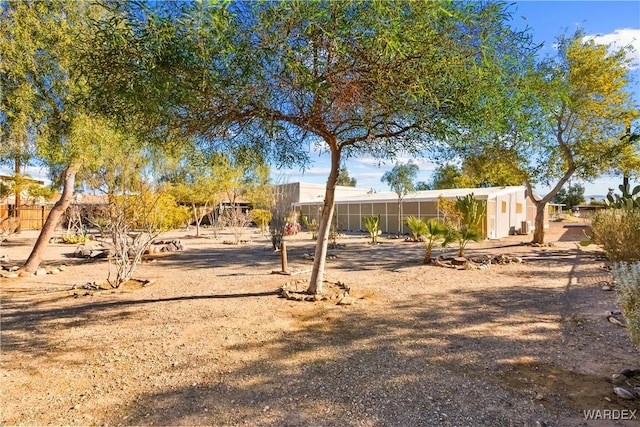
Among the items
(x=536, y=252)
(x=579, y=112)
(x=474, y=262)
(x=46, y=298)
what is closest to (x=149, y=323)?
(x=46, y=298)

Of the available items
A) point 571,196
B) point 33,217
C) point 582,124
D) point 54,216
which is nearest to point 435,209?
point 582,124

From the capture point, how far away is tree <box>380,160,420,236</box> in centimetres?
2156

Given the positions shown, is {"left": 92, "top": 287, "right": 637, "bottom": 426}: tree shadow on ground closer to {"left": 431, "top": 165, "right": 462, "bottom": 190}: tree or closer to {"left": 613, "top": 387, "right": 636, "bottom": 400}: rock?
{"left": 613, "top": 387, "right": 636, "bottom": 400}: rock

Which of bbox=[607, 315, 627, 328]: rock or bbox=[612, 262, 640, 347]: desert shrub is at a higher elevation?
bbox=[612, 262, 640, 347]: desert shrub

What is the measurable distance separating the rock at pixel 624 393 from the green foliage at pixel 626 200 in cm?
906

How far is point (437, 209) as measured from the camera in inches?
843

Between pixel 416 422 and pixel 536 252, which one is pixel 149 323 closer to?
pixel 416 422

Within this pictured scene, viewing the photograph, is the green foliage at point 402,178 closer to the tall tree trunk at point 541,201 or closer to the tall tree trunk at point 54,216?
the tall tree trunk at point 541,201

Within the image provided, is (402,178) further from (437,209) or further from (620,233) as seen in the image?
(620,233)

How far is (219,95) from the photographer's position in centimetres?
448

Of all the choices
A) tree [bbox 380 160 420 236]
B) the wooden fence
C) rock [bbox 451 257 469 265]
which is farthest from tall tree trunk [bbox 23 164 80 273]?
the wooden fence

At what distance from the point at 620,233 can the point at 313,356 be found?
30.2ft

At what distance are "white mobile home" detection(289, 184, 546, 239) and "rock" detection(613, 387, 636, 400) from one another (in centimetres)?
1748

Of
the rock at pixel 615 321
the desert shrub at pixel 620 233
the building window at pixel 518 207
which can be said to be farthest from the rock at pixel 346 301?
the building window at pixel 518 207
